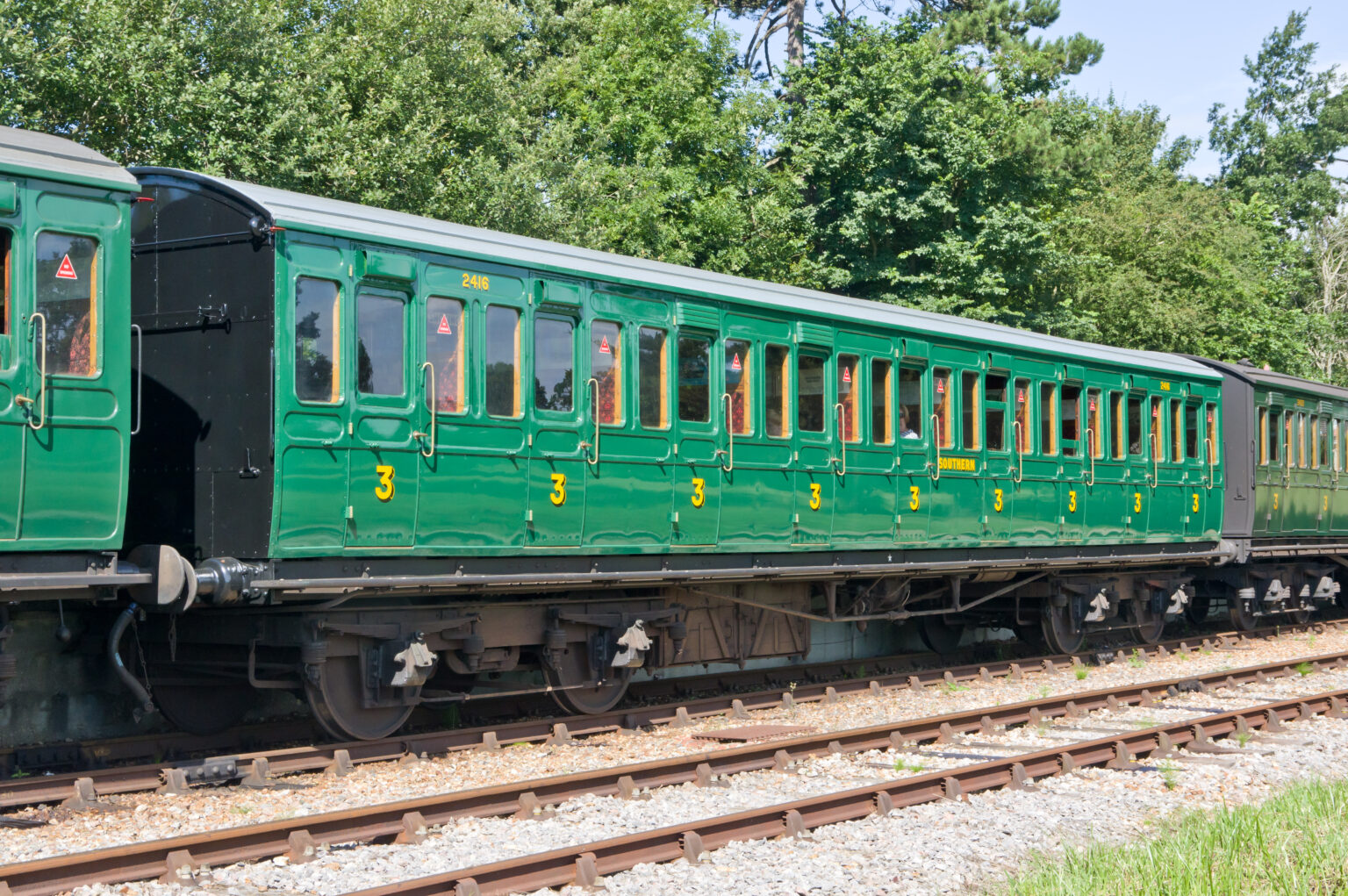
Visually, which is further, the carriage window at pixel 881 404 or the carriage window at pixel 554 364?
the carriage window at pixel 881 404

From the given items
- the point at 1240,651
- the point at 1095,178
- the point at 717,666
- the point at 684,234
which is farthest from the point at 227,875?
the point at 1095,178

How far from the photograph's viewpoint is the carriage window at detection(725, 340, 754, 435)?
1251 cm

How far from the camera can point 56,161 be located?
800cm

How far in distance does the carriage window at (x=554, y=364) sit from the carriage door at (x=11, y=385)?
4.01 metres

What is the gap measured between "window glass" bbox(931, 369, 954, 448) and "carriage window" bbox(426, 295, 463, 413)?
258 inches

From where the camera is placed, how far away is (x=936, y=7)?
131 ft

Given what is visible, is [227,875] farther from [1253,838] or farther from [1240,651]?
[1240,651]

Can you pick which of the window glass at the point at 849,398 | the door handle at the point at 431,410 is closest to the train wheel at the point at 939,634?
the window glass at the point at 849,398

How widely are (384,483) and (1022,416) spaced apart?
9286 mm

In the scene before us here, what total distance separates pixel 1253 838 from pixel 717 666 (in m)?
8.79

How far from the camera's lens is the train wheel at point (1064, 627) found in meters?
17.6

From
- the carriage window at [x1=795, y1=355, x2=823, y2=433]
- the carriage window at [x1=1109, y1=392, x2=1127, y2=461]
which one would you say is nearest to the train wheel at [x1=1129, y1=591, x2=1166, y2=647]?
the carriage window at [x1=1109, y1=392, x2=1127, y2=461]

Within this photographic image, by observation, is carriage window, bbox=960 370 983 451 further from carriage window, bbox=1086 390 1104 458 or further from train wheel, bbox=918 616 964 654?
train wheel, bbox=918 616 964 654

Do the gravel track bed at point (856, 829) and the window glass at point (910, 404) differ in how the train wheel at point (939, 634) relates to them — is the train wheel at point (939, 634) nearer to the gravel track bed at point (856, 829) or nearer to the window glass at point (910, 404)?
the window glass at point (910, 404)
